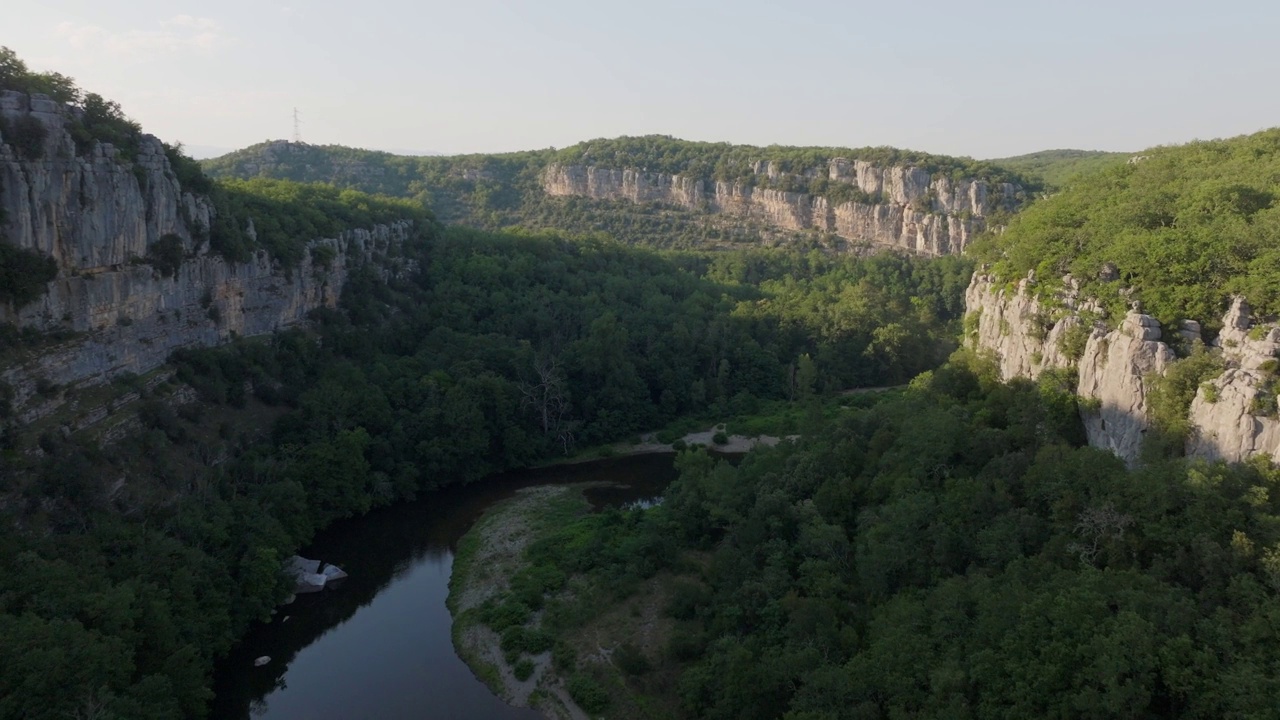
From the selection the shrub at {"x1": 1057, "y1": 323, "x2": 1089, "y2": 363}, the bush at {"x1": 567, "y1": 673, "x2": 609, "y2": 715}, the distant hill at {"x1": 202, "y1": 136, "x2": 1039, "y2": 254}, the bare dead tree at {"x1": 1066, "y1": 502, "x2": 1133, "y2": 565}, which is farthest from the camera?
→ the distant hill at {"x1": 202, "y1": 136, "x2": 1039, "y2": 254}

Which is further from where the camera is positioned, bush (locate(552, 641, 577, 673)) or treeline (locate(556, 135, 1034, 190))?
treeline (locate(556, 135, 1034, 190))

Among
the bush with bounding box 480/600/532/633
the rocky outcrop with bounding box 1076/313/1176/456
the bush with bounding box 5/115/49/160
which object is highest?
the bush with bounding box 5/115/49/160

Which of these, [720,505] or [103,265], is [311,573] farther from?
[720,505]

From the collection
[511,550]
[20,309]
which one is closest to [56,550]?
[20,309]

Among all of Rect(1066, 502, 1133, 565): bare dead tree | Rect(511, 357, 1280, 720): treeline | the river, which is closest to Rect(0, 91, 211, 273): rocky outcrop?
the river

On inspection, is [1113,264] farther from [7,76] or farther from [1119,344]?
[7,76]

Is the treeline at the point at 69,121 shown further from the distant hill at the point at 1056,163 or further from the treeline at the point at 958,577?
the distant hill at the point at 1056,163

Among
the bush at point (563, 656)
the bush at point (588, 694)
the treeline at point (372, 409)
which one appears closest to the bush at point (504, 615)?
the bush at point (563, 656)

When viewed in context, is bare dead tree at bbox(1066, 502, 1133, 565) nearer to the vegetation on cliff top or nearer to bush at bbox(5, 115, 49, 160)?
the vegetation on cliff top
